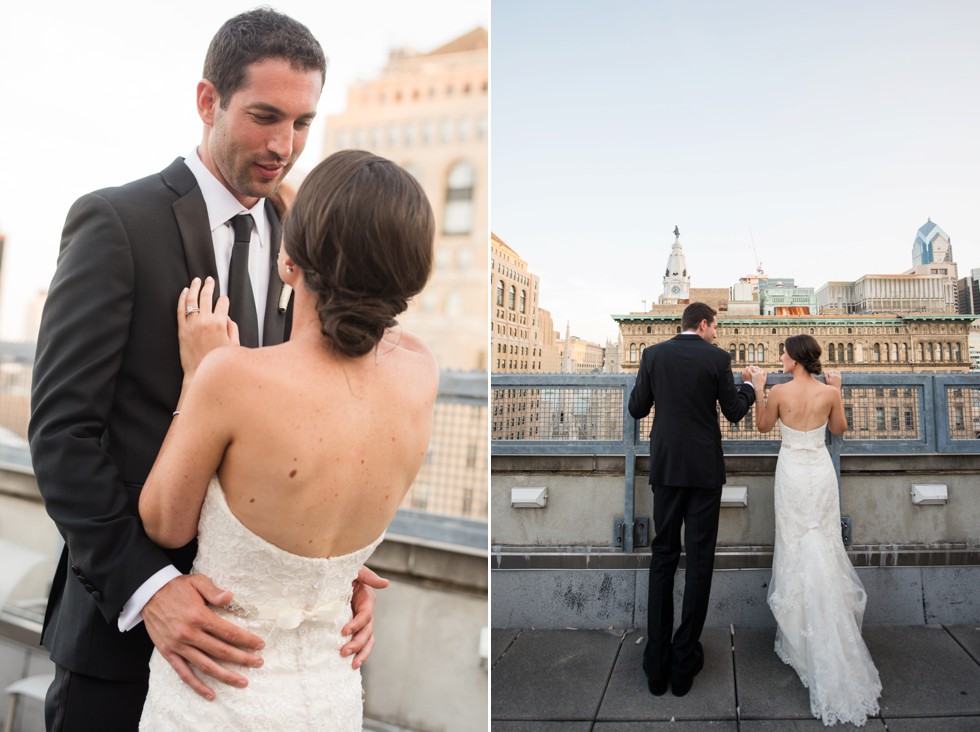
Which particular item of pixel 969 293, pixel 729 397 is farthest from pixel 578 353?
pixel 969 293

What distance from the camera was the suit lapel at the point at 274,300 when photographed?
54.9 inches

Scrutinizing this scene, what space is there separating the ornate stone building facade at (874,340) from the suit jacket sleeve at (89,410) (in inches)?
558

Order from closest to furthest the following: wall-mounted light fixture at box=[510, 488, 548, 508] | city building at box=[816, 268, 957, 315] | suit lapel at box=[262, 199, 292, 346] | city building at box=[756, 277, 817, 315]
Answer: suit lapel at box=[262, 199, 292, 346]
wall-mounted light fixture at box=[510, 488, 548, 508]
city building at box=[816, 268, 957, 315]
city building at box=[756, 277, 817, 315]

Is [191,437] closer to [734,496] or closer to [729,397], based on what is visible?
[729,397]

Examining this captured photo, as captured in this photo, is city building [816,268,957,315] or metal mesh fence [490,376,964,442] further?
city building [816,268,957,315]

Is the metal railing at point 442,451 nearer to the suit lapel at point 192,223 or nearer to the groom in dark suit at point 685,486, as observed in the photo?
the groom in dark suit at point 685,486

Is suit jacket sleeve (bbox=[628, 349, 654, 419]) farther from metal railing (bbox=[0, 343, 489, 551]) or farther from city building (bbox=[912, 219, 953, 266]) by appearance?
city building (bbox=[912, 219, 953, 266])

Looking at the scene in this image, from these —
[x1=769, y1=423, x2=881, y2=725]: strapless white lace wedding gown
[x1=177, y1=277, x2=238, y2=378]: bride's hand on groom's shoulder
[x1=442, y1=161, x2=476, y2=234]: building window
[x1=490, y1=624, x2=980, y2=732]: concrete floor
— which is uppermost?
[x1=442, y1=161, x2=476, y2=234]: building window

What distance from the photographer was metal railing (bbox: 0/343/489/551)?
3.15m

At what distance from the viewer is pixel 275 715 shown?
3.80ft

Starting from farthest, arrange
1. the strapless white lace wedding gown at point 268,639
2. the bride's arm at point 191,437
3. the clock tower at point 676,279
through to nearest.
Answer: the clock tower at point 676,279
the strapless white lace wedding gown at point 268,639
the bride's arm at point 191,437

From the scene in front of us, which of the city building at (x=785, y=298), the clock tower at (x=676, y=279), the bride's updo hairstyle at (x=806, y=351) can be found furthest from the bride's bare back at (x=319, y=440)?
the clock tower at (x=676, y=279)

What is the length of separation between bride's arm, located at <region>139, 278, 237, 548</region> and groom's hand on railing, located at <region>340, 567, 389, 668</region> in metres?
0.38

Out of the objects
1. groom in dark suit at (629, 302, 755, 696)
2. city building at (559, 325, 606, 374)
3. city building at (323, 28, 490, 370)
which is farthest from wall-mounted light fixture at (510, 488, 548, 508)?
city building at (323, 28, 490, 370)
